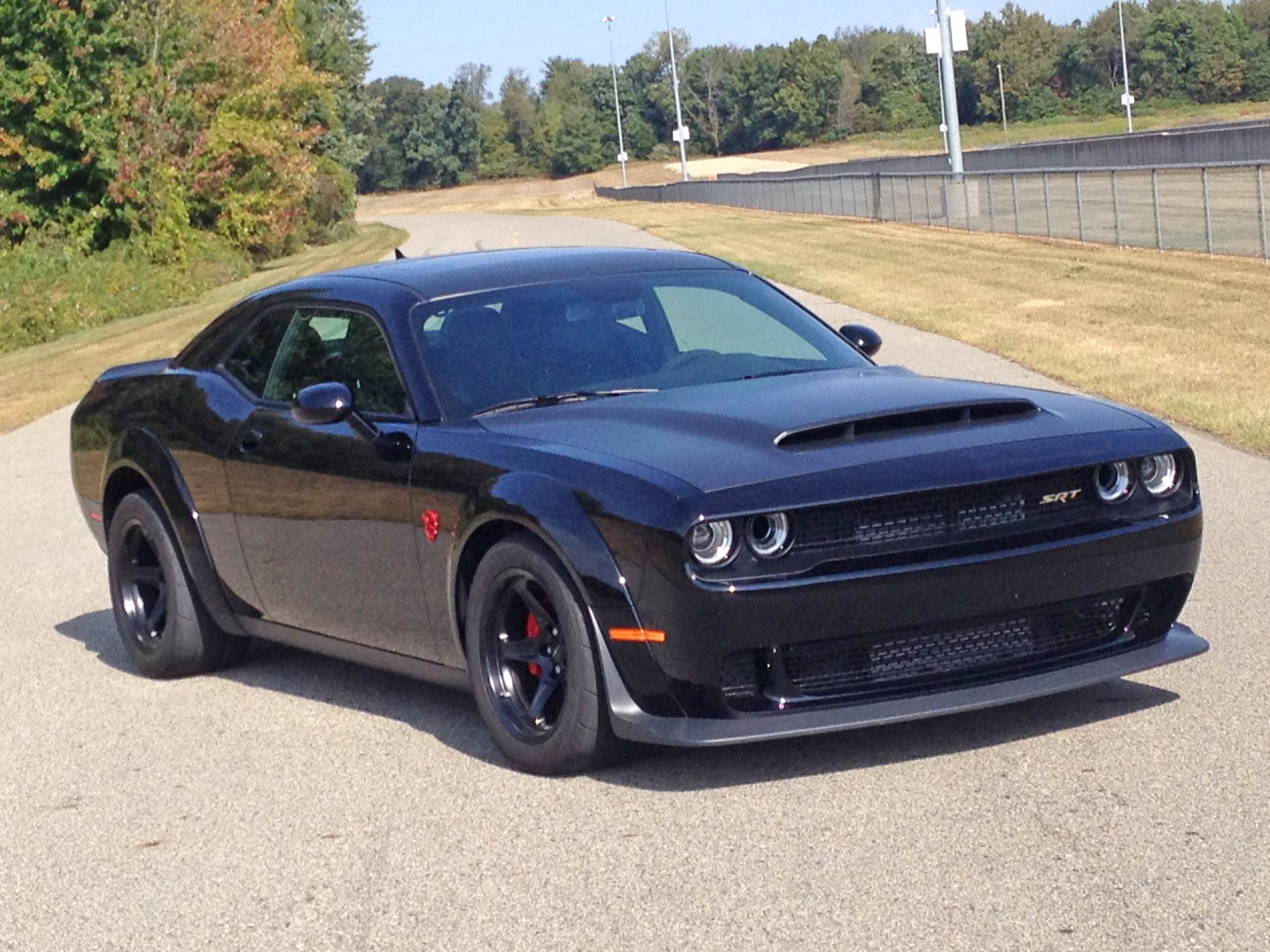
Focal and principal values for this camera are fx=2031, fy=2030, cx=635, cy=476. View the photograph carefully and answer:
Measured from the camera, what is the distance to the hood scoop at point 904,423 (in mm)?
5453

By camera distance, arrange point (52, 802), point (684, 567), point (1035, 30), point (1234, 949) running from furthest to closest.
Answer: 1. point (1035, 30)
2. point (52, 802)
3. point (684, 567)
4. point (1234, 949)

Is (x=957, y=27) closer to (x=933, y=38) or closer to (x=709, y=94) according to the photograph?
(x=933, y=38)

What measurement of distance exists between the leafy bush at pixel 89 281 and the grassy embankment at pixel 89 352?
0.48m

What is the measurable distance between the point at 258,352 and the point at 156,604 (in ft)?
3.59

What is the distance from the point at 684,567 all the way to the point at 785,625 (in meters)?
0.30

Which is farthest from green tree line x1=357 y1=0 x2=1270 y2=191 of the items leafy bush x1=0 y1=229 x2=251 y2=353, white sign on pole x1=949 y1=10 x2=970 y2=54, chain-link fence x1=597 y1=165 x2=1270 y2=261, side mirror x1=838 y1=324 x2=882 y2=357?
side mirror x1=838 y1=324 x2=882 y2=357

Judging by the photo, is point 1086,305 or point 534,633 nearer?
point 534,633

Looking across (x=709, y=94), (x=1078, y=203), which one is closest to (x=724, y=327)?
(x=1078, y=203)

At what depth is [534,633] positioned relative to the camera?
5.66 metres

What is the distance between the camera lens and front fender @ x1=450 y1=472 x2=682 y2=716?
5.23 meters

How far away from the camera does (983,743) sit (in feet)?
18.4

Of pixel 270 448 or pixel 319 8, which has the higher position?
pixel 319 8

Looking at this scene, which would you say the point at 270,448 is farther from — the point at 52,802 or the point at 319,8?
the point at 319,8

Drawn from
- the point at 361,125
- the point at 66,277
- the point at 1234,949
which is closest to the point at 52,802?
the point at 1234,949
